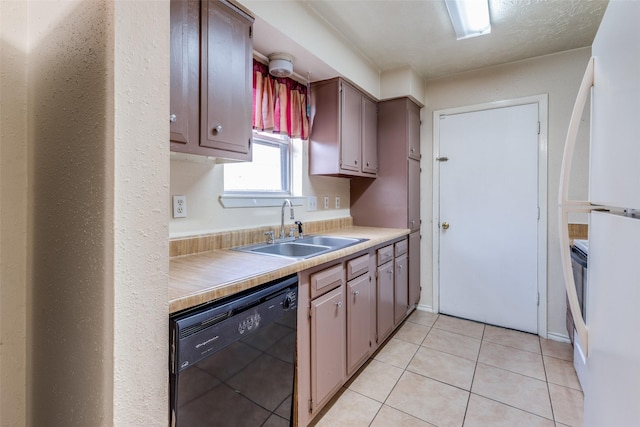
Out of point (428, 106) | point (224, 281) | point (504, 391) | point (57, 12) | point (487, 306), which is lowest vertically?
point (504, 391)

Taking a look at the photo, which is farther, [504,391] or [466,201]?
[466,201]

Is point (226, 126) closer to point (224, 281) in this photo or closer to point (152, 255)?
point (224, 281)

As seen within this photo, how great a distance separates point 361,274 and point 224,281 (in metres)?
1.12

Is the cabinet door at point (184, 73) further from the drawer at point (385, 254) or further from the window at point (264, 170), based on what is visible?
the drawer at point (385, 254)

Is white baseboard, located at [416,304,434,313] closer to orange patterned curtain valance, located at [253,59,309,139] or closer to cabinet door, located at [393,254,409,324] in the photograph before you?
cabinet door, located at [393,254,409,324]

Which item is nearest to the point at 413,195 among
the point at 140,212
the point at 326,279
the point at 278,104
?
the point at 278,104

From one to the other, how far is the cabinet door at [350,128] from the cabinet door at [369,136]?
0.08 meters

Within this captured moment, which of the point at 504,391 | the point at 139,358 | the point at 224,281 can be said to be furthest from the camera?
the point at 504,391

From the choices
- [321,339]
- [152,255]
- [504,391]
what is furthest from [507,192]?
[152,255]

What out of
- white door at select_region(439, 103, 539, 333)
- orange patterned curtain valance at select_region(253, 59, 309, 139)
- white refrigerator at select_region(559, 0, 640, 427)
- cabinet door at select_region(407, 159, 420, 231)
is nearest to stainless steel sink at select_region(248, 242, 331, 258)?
orange patterned curtain valance at select_region(253, 59, 309, 139)

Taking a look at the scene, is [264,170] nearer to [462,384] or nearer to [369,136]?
[369,136]

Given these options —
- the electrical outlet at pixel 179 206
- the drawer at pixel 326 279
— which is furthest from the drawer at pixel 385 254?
the electrical outlet at pixel 179 206

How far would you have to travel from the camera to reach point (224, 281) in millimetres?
1104

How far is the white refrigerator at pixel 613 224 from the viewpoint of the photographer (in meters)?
0.55
